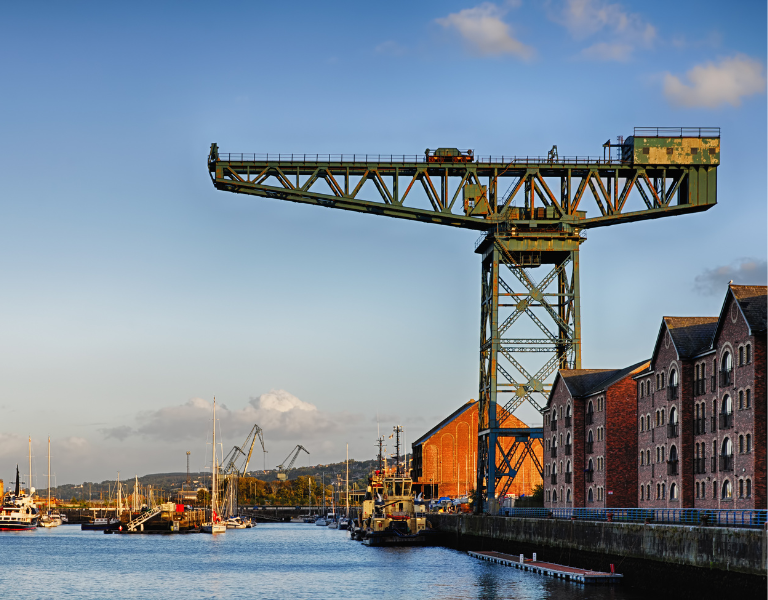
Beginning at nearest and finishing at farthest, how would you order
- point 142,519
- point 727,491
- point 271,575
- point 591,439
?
1. point 727,491
2. point 271,575
3. point 591,439
4. point 142,519

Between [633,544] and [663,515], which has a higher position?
[663,515]

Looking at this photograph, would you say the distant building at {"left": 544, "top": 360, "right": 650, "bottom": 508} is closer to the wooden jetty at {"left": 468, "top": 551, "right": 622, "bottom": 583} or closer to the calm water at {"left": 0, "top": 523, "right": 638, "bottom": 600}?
the wooden jetty at {"left": 468, "top": 551, "right": 622, "bottom": 583}

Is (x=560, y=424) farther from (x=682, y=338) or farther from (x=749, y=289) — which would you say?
(x=749, y=289)

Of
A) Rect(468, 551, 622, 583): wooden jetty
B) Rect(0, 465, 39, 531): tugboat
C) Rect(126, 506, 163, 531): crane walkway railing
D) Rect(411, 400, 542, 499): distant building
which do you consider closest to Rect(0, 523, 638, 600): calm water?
Rect(468, 551, 622, 583): wooden jetty

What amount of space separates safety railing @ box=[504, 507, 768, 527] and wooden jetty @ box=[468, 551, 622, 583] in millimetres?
3438

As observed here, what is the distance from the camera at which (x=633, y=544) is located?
5450 centimetres

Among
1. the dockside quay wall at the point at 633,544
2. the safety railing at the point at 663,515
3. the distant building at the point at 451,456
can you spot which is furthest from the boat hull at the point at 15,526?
the safety railing at the point at 663,515

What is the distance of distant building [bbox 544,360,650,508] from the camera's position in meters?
77.6

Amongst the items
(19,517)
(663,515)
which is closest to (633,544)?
(663,515)

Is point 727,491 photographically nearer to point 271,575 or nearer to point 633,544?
point 633,544

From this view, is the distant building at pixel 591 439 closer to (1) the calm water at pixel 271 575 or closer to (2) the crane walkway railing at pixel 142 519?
(1) the calm water at pixel 271 575

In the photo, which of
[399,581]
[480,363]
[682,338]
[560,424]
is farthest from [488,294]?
[399,581]

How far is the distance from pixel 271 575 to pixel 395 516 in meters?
30.7

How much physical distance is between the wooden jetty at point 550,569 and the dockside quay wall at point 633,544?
76 cm
